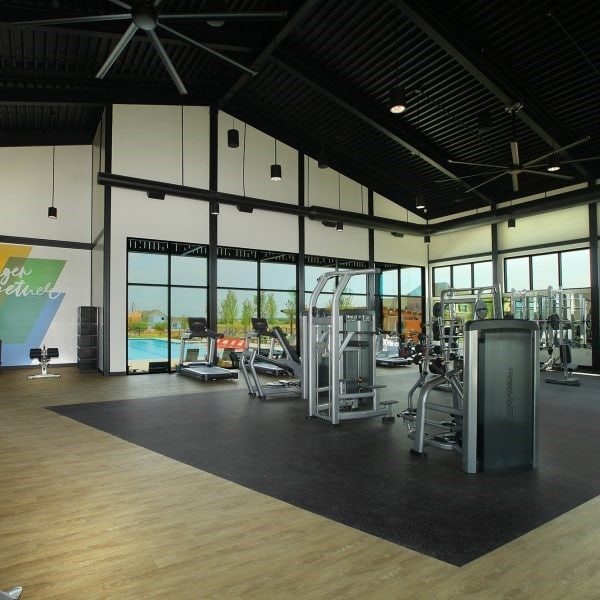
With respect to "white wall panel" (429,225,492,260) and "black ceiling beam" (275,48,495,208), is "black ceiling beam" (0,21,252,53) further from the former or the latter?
"white wall panel" (429,225,492,260)

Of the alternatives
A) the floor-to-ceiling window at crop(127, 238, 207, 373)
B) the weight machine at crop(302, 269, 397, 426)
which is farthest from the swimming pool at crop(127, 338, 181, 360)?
the weight machine at crop(302, 269, 397, 426)

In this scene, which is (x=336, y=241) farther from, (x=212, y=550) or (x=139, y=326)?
(x=212, y=550)

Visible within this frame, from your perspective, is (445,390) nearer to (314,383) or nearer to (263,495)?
(314,383)

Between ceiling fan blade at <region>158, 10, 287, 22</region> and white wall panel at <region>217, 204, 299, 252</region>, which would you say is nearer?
ceiling fan blade at <region>158, 10, 287, 22</region>

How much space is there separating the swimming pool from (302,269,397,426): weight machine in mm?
5568

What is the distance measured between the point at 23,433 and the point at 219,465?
2.52 metres

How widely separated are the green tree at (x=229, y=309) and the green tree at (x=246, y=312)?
234 mm

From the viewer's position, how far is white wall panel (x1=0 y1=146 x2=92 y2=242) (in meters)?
11.1

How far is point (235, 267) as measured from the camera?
39.7ft

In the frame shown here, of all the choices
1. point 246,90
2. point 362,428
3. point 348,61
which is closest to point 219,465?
point 362,428

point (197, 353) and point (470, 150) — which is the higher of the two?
point (470, 150)

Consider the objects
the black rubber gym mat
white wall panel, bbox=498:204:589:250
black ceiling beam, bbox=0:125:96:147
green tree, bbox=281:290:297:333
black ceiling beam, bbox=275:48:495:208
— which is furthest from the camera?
green tree, bbox=281:290:297:333

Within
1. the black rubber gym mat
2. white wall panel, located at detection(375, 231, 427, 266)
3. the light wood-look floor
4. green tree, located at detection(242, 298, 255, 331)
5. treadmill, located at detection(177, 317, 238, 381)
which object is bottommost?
the black rubber gym mat

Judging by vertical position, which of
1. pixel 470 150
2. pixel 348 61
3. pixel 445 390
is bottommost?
pixel 445 390
